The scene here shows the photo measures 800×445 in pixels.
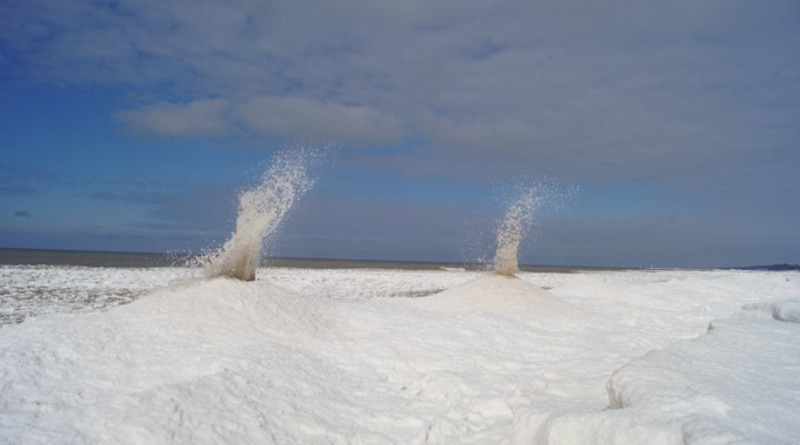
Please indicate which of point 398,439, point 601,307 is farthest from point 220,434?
point 601,307

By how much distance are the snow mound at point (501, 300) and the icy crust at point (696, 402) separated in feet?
21.3

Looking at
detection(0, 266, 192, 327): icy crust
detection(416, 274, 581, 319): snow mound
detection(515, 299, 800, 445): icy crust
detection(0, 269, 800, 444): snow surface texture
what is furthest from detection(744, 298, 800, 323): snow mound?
detection(0, 266, 192, 327): icy crust

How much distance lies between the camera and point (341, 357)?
25.9 feet

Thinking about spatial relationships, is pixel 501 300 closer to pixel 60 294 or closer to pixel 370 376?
pixel 370 376

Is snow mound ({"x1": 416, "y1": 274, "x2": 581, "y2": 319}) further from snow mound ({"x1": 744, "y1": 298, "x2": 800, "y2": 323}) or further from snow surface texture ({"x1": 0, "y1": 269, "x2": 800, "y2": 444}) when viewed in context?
snow mound ({"x1": 744, "y1": 298, "x2": 800, "y2": 323})

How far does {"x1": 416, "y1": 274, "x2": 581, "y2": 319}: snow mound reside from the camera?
1263cm

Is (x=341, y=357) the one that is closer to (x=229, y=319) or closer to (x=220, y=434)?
(x=229, y=319)

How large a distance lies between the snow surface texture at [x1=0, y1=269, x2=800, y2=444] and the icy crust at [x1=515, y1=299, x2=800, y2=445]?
0.06ft

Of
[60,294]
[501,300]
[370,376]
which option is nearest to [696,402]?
[370,376]

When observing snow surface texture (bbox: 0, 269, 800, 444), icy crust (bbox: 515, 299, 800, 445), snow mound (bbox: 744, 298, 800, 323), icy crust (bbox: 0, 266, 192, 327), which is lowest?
icy crust (bbox: 0, 266, 192, 327)

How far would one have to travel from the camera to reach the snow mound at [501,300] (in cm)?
1263

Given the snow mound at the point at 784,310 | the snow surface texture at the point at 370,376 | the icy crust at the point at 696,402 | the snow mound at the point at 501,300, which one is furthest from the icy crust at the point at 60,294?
the snow mound at the point at 784,310

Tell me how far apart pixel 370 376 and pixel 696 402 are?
14.2ft

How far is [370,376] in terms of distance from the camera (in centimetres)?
725
